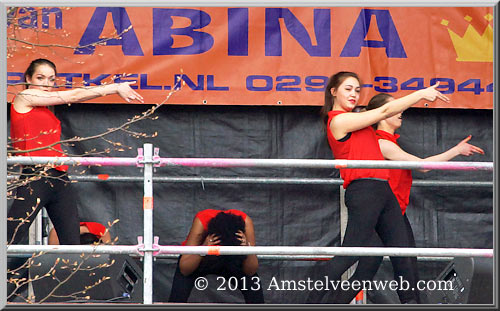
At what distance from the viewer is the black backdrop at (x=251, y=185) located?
741cm

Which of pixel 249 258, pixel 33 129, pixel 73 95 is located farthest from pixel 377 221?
pixel 33 129

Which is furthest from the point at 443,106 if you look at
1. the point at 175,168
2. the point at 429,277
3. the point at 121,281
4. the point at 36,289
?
the point at 36,289

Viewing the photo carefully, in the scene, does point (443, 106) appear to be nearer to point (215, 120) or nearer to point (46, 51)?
point (215, 120)

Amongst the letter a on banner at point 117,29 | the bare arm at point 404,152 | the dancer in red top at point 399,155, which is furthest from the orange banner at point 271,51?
the bare arm at point 404,152

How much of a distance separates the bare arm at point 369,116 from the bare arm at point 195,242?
1155 mm

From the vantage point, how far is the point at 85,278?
5.64 m

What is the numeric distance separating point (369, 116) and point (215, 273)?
1542mm

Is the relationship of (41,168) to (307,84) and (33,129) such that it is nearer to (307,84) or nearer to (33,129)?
(33,129)

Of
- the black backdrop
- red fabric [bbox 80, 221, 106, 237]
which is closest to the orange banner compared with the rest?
the black backdrop

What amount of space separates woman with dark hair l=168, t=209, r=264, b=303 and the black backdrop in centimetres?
101

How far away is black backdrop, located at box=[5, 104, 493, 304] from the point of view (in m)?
7.41

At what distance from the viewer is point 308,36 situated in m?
7.15

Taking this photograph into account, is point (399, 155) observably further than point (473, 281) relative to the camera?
Yes

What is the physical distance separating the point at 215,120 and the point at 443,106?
5.87ft
